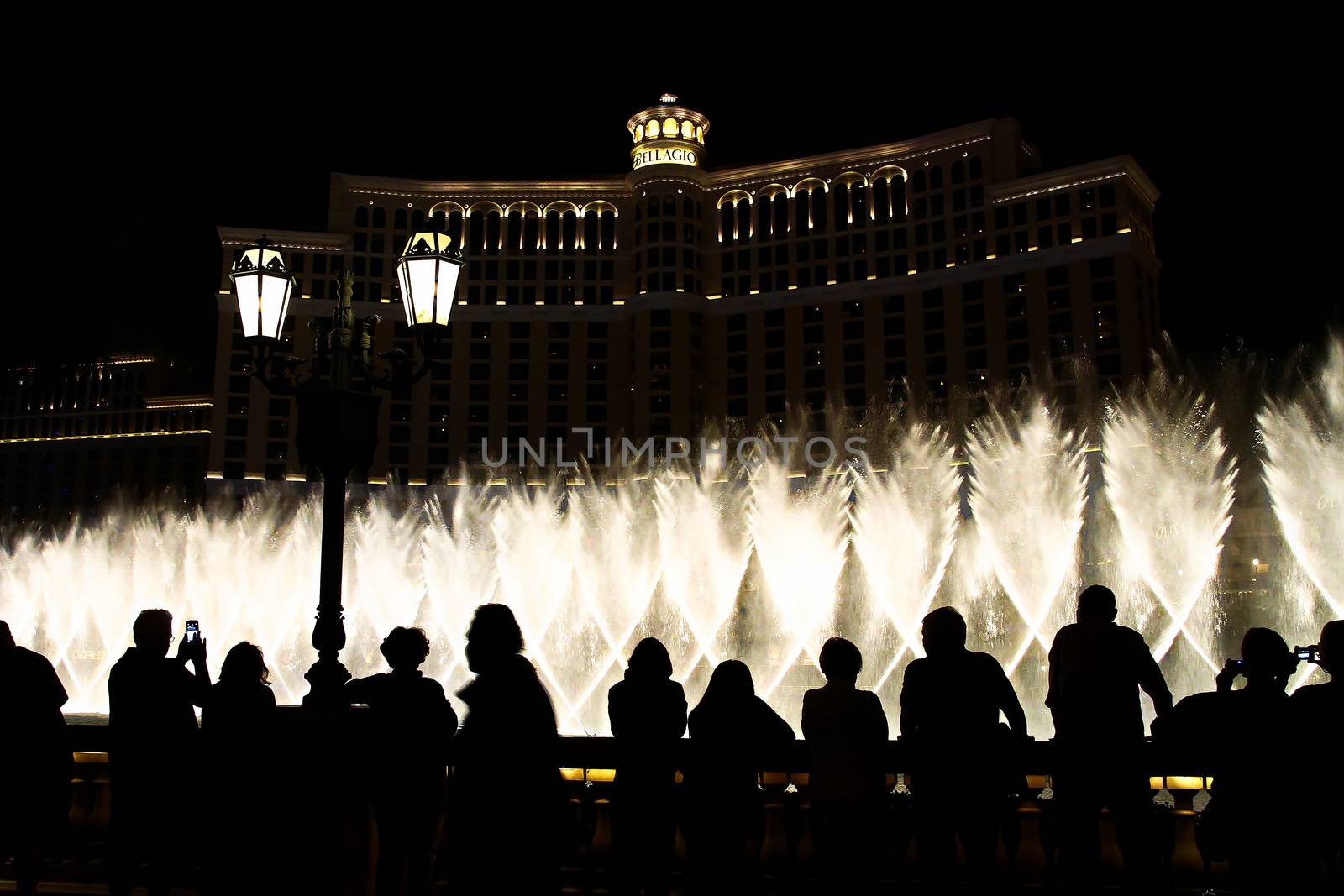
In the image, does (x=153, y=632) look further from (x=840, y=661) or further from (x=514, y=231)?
(x=514, y=231)

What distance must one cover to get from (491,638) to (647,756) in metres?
1.33

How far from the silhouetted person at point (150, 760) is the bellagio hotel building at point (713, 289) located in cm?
6330

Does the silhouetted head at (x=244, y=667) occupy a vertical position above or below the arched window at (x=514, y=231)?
below

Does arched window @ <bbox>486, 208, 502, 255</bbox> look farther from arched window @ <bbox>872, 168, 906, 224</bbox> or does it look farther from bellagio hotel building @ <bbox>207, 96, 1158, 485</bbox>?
arched window @ <bbox>872, 168, 906, 224</bbox>

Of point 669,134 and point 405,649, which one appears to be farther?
point 669,134

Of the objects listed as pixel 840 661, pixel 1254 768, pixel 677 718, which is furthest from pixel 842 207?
pixel 1254 768

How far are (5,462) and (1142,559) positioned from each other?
4133 inches

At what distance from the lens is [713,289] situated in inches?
2933

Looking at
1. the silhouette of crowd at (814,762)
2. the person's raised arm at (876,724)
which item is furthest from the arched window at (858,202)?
the person's raised arm at (876,724)

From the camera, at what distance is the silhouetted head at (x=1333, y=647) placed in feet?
14.8

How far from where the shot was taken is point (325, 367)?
8086 mm

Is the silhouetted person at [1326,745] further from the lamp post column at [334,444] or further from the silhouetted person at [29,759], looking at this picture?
the silhouetted person at [29,759]

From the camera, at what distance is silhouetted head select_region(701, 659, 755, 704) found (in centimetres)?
500

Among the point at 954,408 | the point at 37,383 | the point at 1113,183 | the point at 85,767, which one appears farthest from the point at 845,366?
the point at 85,767
